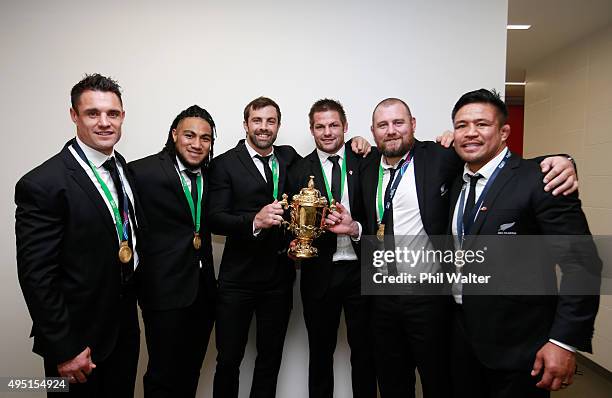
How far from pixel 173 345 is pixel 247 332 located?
1.54ft

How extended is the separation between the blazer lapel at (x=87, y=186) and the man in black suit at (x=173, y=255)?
36 cm

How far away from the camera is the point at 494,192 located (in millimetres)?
1820

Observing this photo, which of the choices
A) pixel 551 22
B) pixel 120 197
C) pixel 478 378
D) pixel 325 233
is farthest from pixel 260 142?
pixel 551 22

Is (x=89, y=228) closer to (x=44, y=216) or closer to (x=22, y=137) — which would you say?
(x=44, y=216)

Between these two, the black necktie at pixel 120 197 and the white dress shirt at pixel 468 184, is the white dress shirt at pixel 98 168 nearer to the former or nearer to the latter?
the black necktie at pixel 120 197

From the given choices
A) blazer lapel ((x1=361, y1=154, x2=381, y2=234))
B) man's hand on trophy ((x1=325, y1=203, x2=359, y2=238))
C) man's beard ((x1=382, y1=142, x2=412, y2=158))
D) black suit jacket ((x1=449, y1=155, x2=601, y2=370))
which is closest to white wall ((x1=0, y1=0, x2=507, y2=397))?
blazer lapel ((x1=361, y1=154, x2=381, y2=234))

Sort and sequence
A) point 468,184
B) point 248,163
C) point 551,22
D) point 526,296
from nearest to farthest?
point 526,296
point 468,184
point 248,163
point 551,22

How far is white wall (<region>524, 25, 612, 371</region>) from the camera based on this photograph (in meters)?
4.30

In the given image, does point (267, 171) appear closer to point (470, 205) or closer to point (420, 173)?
point (420, 173)

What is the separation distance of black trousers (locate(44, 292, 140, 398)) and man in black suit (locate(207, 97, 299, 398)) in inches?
21.7

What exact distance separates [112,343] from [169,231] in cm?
65

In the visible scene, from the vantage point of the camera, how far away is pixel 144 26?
3023 millimetres

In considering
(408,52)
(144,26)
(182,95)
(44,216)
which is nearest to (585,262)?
(408,52)

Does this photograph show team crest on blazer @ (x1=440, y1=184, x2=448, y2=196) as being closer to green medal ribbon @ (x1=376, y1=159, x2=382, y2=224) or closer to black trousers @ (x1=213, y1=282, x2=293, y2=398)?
green medal ribbon @ (x1=376, y1=159, x2=382, y2=224)
